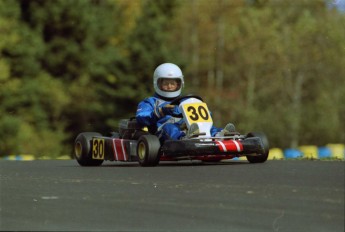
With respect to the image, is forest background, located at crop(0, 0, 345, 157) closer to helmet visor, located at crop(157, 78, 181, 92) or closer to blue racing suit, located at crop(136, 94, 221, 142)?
helmet visor, located at crop(157, 78, 181, 92)

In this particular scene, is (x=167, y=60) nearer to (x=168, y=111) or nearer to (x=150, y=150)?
(x=168, y=111)

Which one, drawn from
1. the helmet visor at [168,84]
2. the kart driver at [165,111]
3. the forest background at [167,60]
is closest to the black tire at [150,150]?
→ the kart driver at [165,111]

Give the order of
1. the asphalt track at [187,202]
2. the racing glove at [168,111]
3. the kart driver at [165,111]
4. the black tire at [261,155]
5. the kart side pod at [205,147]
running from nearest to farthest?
the asphalt track at [187,202]
the kart side pod at [205,147]
the black tire at [261,155]
the kart driver at [165,111]
the racing glove at [168,111]

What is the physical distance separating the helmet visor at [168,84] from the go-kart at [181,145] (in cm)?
68

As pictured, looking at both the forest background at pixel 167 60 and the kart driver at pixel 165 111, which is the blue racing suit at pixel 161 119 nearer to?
the kart driver at pixel 165 111

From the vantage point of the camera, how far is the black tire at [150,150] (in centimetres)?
1157

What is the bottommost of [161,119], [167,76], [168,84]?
[161,119]

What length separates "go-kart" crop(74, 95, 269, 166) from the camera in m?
11.6

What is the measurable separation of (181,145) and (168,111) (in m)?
1.16

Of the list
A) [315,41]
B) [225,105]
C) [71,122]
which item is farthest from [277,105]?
[71,122]

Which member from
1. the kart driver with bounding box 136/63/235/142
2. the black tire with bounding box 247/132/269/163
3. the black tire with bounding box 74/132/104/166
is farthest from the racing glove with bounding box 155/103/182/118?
the black tire with bounding box 74/132/104/166

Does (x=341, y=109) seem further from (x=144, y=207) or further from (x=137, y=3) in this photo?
(x=144, y=207)

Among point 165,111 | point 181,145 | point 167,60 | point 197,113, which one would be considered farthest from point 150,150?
point 167,60

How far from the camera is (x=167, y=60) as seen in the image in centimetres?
4097
